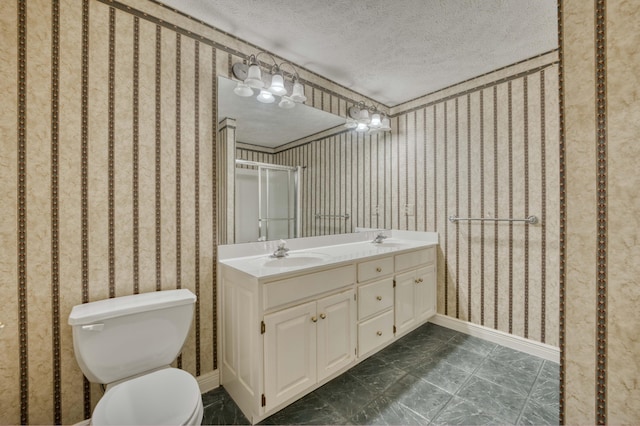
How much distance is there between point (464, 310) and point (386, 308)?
0.95 m

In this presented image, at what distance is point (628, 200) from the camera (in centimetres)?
61

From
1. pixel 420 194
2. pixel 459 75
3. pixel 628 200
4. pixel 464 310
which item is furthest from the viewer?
pixel 420 194

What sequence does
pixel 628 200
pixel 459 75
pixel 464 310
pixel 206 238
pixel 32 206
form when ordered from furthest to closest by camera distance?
pixel 464 310
pixel 459 75
pixel 206 238
pixel 32 206
pixel 628 200

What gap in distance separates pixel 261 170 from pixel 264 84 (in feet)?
1.88

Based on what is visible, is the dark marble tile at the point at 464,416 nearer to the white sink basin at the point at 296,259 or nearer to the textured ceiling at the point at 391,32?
the white sink basin at the point at 296,259

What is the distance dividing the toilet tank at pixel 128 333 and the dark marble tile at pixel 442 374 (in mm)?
1545

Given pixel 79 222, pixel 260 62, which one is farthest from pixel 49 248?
pixel 260 62

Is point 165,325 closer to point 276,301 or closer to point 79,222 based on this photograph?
point 276,301

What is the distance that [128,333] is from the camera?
1.25 m

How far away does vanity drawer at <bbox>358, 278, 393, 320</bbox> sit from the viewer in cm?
185

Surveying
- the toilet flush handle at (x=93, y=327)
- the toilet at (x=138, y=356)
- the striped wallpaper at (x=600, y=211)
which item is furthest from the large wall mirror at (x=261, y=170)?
the striped wallpaper at (x=600, y=211)

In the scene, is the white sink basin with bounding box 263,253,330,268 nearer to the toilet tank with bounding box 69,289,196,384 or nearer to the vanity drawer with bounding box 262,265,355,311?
the vanity drawer with bounding box 262,265,355,311

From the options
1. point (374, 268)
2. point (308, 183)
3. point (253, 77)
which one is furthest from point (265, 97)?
point (374, 268)

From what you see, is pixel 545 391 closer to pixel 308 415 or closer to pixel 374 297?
pixel 374 297
